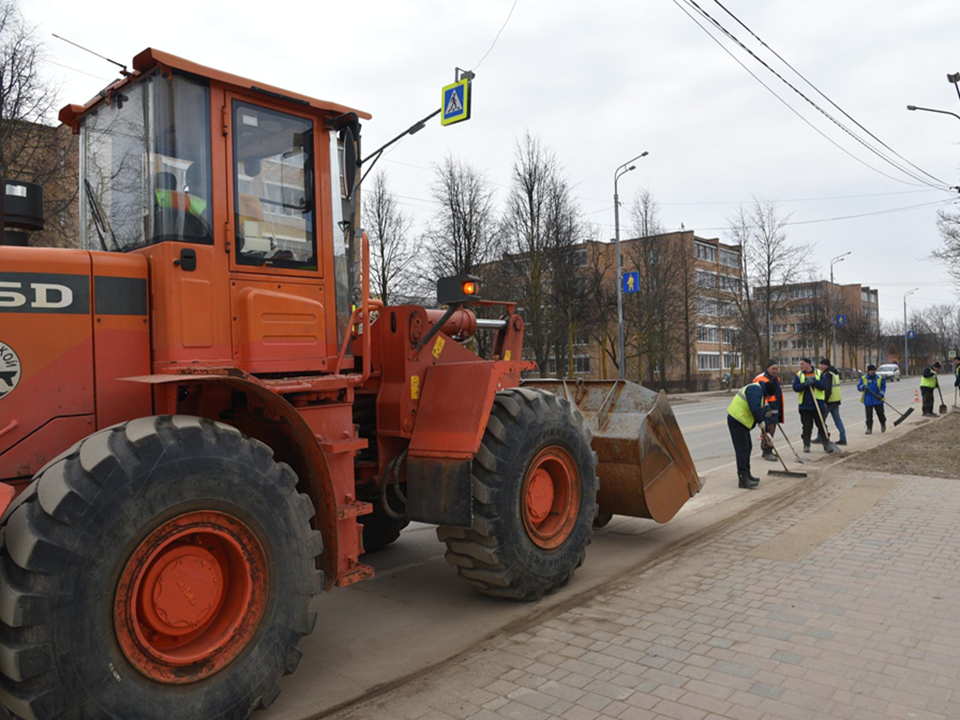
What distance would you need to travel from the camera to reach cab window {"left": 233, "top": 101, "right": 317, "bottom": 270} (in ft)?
13.3

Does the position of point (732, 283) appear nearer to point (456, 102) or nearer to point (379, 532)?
point (456, 102)

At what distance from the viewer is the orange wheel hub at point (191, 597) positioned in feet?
10.2

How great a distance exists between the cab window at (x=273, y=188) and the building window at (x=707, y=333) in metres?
58.0

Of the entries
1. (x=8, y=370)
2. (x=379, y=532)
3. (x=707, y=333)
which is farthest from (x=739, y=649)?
(x=707, y=333)

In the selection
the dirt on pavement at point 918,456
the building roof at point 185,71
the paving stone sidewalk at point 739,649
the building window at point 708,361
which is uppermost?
the building roof at point 185,71

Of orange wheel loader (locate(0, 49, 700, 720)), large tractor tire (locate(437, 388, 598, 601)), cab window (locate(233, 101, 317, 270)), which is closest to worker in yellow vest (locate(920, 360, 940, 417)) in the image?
large tractor tire (locate(437, 388, 598, 601))

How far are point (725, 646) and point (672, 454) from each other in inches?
113

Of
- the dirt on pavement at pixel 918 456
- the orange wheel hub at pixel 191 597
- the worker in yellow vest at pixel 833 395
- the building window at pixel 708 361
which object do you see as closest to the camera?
the orange wheel hub at pixel 191 597

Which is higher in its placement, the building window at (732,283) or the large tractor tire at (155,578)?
the building window at (732,283)

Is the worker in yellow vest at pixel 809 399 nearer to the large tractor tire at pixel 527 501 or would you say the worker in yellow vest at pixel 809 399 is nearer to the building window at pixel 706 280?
the large tractor tire at pixel 527 501

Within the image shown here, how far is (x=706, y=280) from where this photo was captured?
48.3 meters

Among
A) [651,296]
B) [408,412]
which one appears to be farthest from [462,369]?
[651,296]

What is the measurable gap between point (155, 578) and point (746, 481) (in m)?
8.27

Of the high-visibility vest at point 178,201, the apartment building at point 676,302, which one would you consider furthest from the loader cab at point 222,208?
the apartment building at point 676,302
